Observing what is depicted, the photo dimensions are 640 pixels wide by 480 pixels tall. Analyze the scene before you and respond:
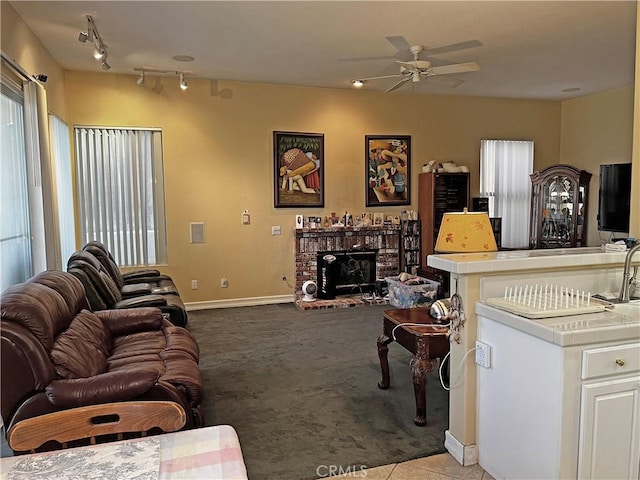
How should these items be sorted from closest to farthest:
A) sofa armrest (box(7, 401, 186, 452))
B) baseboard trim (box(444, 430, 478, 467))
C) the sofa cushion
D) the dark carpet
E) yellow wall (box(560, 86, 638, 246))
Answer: sofa armrest (box(7, 401, 186, 452)) < the sofa cushion < baseboard trim (box(444, 430, 478, 467)) < the dark carpet < yellow wall (box(560, 86, 638, 246))

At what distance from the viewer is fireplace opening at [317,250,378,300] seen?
21.3 ft

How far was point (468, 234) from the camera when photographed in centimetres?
297

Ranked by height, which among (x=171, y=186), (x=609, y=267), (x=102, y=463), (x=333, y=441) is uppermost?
(x=171, y=186)

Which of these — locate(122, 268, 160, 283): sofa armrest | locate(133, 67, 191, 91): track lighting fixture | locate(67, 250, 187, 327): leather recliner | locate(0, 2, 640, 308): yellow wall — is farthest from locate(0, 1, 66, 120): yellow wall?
locate(122, 268, 160, 283): sofa armrest

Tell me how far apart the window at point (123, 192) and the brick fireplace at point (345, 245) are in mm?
1811

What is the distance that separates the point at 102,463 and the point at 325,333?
385 centimetres

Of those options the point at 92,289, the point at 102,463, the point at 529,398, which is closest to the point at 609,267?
the point at 529,398

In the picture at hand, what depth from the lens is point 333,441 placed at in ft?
9.34

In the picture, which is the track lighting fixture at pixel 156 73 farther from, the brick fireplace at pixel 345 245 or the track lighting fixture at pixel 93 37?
the brick fireplace at pixel 345 245

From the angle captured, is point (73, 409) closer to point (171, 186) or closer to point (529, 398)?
point (529, 398)

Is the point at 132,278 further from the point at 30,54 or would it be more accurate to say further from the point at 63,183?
the point at 30,54

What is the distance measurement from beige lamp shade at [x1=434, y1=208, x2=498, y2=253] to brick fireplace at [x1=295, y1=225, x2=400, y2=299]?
11.6ft

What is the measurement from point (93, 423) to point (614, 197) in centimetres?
690

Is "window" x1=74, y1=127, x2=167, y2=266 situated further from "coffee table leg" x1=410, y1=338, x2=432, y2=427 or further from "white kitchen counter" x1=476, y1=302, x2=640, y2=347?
"white kitchen counter" x1=476, y1=302, x2=640, y2=347
